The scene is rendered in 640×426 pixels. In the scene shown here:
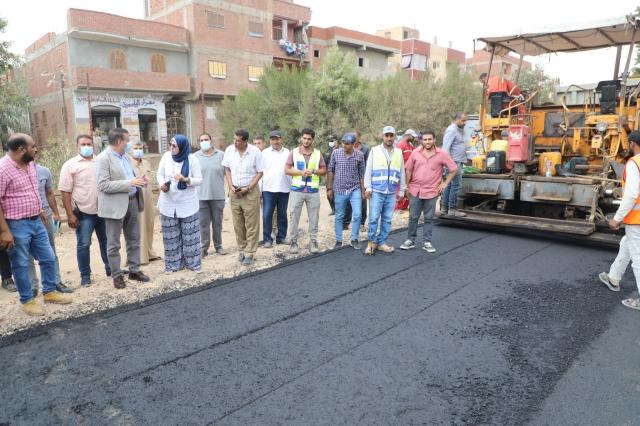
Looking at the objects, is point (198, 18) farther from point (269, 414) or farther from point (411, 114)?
point (269, 414)

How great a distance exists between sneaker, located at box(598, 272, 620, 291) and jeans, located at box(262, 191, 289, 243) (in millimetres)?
3963

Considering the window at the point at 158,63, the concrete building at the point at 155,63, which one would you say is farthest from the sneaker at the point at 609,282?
the window at the point at 158,63

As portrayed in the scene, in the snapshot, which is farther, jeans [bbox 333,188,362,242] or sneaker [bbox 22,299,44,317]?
jeans [bbox 333,188,362,242]

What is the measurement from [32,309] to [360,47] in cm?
3614

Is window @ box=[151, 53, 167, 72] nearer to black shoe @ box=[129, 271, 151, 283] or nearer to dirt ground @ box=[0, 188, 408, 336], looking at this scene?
dirt ground @ box=[0, 188, 408, 336]

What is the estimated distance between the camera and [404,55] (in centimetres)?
4341

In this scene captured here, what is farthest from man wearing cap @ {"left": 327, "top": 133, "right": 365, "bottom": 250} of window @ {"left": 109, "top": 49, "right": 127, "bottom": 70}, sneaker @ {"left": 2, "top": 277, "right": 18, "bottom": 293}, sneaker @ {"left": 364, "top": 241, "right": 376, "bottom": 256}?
window @ {"left": 109, "top": 49, "right": 127, "bottom": 70}

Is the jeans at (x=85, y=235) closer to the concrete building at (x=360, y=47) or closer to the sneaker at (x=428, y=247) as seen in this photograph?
the sneaker at (x=428, y=247)

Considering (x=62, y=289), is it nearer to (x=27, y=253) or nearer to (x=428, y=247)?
(x=27, y=253)

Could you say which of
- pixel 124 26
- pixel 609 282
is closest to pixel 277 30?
pixel 124 26

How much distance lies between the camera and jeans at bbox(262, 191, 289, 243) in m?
6.63

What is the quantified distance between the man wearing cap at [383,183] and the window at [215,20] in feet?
80.7

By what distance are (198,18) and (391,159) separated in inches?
961

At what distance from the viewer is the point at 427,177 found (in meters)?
6.26
